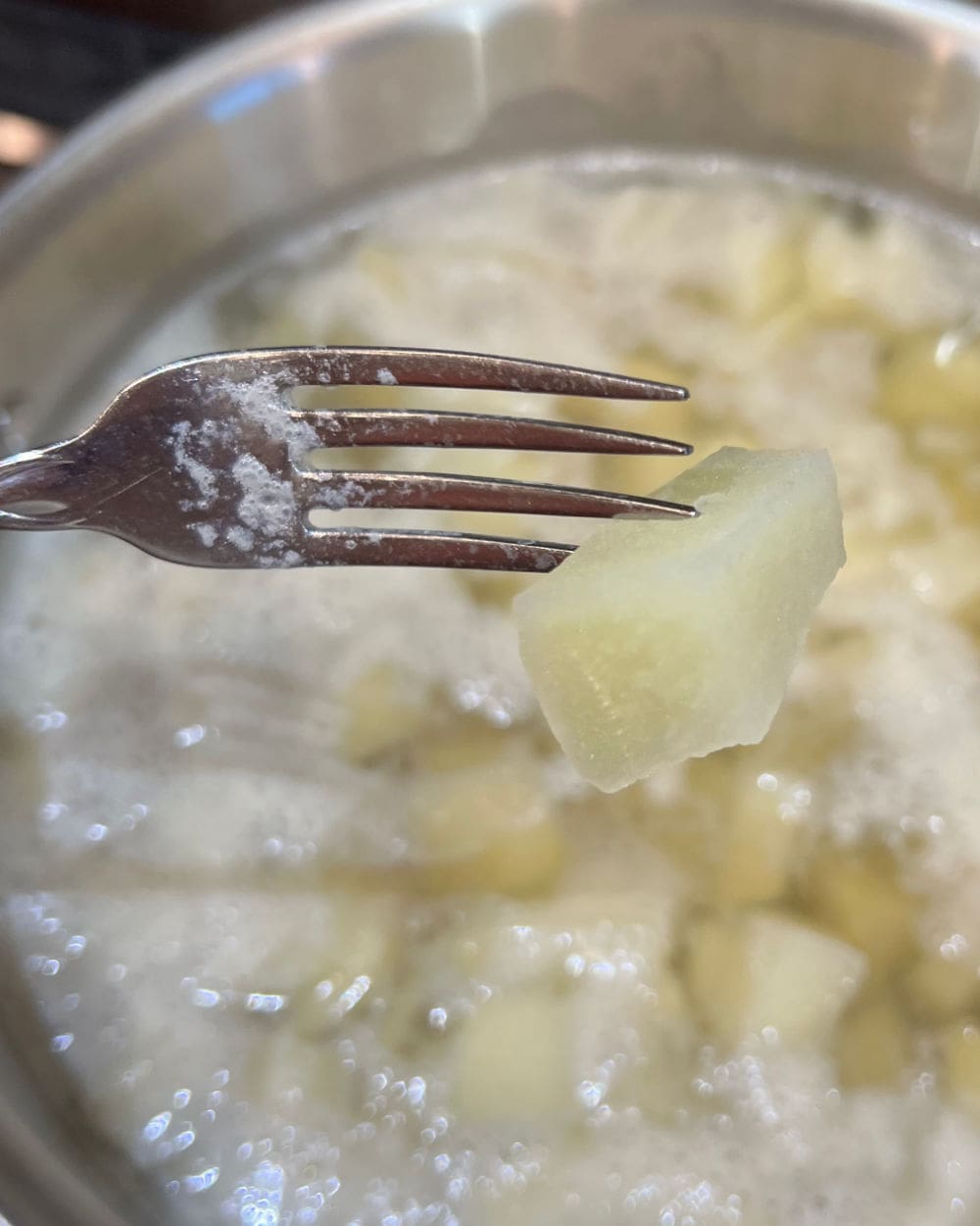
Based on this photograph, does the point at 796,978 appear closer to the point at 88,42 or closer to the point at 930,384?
the point at 930,384


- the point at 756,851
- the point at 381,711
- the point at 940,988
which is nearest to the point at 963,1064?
the point at 940,988

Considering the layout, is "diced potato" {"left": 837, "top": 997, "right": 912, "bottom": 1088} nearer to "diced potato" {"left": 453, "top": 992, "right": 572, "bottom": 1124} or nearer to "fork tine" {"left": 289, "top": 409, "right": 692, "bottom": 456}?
"diced potato" {"left": 453, "top": 992, "right": 572, "bottom": 1124}

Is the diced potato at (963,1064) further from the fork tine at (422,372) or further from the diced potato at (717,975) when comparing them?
the fork tine at (422,372)

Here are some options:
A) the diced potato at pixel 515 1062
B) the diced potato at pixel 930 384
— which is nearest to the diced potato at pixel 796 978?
the diced potato at pixel 515 1062

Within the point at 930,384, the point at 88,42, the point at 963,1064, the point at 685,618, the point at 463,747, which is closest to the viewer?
the point at 685,618

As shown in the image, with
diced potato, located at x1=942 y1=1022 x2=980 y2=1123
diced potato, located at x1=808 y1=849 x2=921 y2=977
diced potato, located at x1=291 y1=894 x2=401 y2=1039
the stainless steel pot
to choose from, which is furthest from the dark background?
diced potato, located at x1=942 y1=1022 x2=980 y2=1123

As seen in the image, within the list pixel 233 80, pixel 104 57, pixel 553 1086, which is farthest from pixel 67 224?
pixel 553 1086
